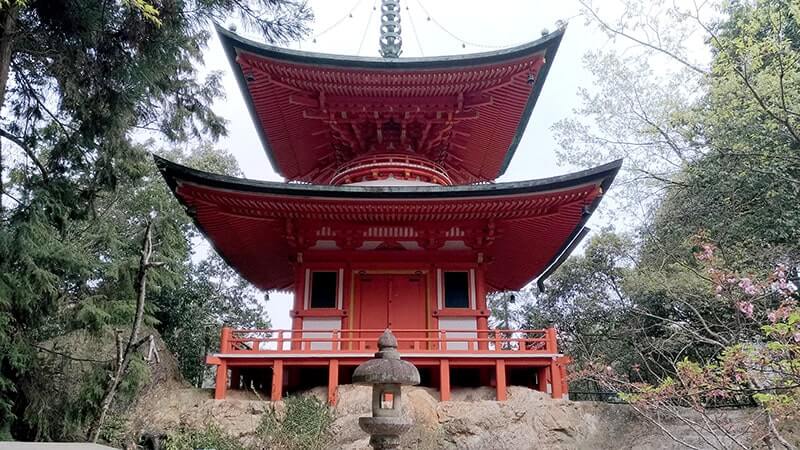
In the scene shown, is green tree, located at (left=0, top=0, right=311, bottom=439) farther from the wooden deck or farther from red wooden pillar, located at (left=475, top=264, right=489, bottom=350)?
red wooden pillar, located at (left=475, top=264, right=489, bottom=350)

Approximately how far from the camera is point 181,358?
18.0 metres

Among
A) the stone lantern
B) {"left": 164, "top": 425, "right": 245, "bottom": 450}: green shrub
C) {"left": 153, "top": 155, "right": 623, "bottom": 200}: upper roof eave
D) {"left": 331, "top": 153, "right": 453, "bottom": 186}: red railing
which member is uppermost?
{"left": 331, "top": 153, "right": 453, "bottom": 186}: red railing

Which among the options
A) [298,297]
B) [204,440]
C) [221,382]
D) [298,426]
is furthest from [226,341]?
[298,426]

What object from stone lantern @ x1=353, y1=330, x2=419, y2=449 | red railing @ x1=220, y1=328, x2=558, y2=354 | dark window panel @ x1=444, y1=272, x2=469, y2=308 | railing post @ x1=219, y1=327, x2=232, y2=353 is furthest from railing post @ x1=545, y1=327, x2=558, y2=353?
railing post @ x1=219, y1=327, x2=232, y2=353

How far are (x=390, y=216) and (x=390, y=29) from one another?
7.73 m

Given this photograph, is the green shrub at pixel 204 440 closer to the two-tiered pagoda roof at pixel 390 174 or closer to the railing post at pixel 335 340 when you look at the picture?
the railing post at pixel 335 340

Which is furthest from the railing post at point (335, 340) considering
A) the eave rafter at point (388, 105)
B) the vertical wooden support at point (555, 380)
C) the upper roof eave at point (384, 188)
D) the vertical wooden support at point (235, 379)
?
the eave rafter at point (388, 105)

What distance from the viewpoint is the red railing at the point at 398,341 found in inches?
388

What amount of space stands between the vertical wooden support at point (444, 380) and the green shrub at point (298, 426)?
204cm

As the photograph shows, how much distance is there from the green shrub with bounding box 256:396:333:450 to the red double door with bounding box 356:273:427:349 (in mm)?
2614

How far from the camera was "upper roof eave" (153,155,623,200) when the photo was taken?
9.21 metres

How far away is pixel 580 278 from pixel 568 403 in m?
11.8

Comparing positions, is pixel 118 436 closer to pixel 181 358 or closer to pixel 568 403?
pixel 568 403

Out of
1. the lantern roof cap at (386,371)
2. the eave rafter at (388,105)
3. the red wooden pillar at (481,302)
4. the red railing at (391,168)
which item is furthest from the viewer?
the red railing at (391,168)
